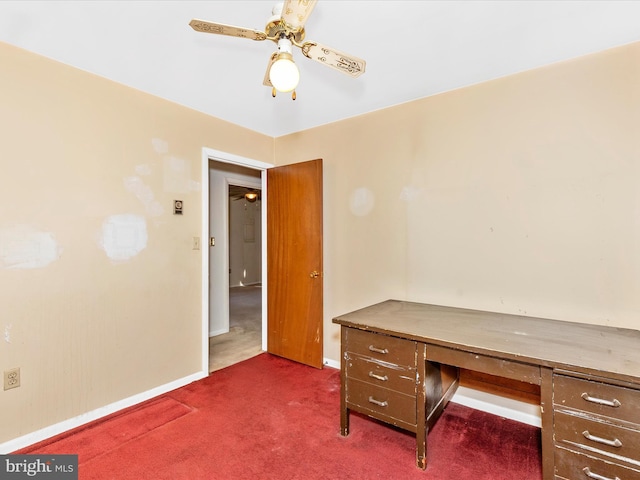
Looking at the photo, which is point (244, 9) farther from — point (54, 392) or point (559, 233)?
point (54, 392)

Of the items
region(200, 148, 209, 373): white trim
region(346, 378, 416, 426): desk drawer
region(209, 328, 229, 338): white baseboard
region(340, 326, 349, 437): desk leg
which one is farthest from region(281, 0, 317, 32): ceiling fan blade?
region(209, 328, 229, 338): white baseboard

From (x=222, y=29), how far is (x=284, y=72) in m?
0.31

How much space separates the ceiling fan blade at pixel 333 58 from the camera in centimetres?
144

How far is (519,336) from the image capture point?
66.1 inches

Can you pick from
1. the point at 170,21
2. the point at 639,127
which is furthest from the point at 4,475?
the point at 639,127

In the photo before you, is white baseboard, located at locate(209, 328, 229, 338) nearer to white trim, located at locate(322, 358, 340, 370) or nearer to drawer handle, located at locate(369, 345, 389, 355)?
white trim, located at locate(322, 358, 340, 370)

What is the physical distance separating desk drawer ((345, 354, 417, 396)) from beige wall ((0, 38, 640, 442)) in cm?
87

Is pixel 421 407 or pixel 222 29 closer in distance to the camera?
pixel 222 29

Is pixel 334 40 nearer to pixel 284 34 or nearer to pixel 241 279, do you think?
pixel 284 34

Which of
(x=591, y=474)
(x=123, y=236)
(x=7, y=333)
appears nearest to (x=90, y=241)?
(x=123, y=236)

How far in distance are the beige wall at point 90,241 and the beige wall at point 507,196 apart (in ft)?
4.84

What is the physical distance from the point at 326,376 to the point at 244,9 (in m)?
2.79

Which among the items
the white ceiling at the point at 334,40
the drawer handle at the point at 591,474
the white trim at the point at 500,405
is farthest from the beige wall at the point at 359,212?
the drawer handle at the point at 591,474

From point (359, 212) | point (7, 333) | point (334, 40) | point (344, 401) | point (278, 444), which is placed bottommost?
point (278, 444)
